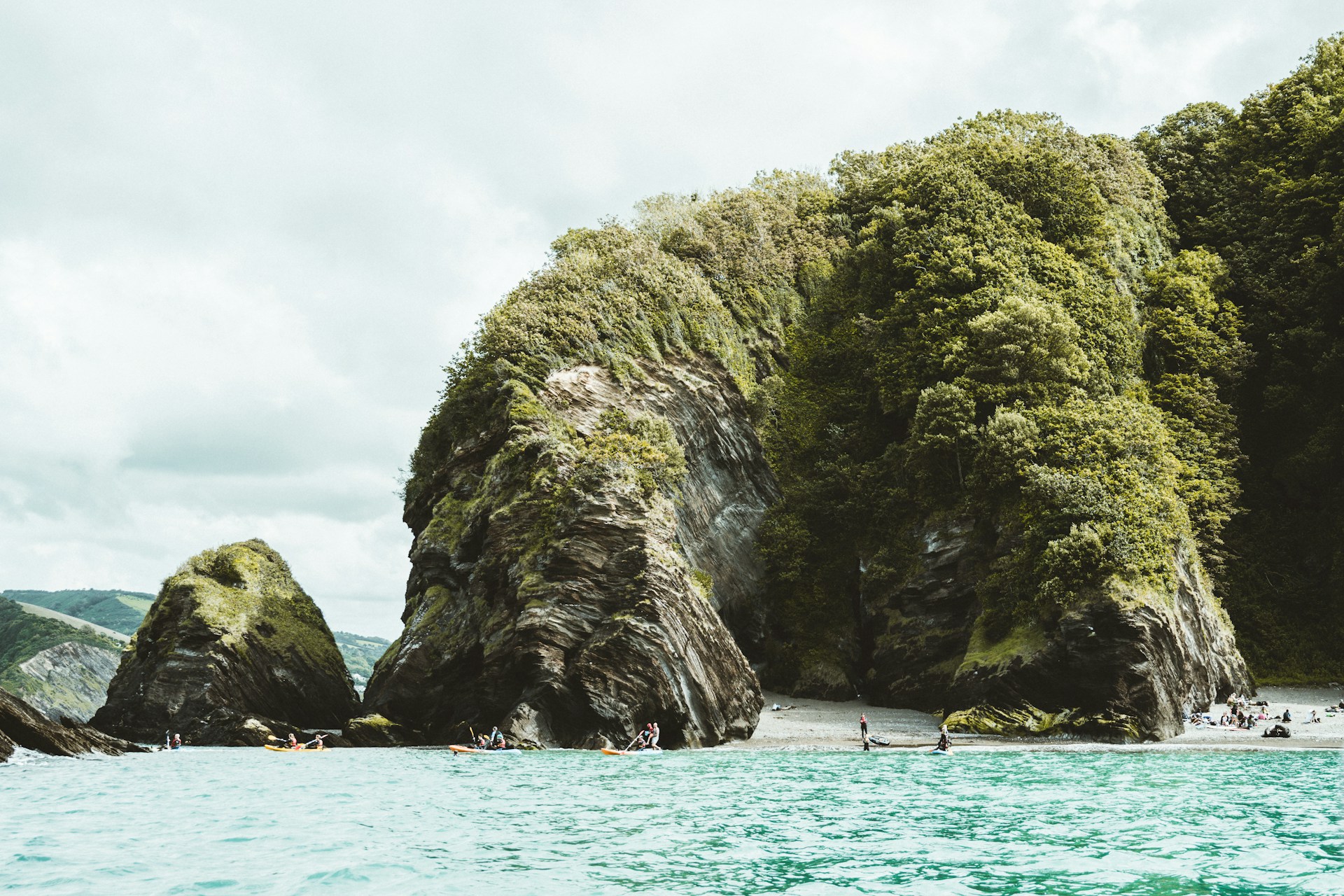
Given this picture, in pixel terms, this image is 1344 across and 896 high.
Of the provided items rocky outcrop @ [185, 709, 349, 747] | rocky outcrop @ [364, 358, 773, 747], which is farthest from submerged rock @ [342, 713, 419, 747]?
Answer: rocky outcrop @ [185, 709, 349, 747]

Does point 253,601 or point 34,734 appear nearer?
point 34,734

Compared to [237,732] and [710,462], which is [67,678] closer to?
[237,732]

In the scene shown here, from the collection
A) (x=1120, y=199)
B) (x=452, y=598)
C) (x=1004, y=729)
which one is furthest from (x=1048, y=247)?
(x=452, y=598)

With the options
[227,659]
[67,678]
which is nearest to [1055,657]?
[227,659]

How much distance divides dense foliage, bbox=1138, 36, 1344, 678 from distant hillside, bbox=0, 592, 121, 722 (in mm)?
111839

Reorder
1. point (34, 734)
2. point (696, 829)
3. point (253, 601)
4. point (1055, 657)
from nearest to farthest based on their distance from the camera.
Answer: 1. point (696, 829)
2. point (34, 734)
3. point (1055, 657)
4. point (253, 601)

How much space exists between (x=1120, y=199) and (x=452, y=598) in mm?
58044

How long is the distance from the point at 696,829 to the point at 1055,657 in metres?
27.4

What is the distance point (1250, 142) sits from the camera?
75.0m

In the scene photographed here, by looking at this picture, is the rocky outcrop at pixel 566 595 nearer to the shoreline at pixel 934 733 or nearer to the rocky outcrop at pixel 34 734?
the shoreline at pixel 934 733

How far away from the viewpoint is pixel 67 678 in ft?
361

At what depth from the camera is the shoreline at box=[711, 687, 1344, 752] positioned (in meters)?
36.8

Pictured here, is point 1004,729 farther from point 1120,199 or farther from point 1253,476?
point 1120,199

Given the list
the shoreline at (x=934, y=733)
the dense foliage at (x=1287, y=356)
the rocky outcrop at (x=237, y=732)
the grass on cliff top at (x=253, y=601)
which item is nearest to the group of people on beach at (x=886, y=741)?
the shoreline at (x=934, y=733)
